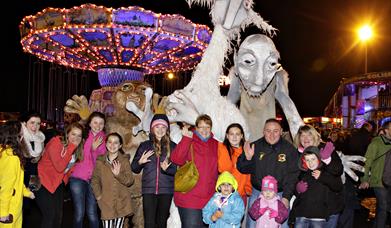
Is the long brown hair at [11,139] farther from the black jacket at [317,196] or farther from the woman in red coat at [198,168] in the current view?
the black jacket at [317,196]

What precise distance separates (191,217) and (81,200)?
4.69ft

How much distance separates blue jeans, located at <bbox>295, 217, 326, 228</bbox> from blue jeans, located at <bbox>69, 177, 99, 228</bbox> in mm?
2165

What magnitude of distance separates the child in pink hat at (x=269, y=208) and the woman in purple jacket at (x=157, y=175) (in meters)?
0.85

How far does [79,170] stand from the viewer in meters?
5.08

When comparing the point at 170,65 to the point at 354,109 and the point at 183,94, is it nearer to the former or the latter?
the point at 354,109

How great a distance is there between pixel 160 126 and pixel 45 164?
4.47ft

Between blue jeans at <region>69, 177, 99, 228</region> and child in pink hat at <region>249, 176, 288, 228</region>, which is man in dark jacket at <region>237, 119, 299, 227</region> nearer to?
child in pink hat at <region>249, 176, 288, 228</region>

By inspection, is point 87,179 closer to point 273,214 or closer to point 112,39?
point 273,214

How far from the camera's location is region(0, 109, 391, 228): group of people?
13.8 feet

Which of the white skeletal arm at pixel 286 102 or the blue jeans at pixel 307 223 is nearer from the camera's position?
the blue jeans at pixel 307 223

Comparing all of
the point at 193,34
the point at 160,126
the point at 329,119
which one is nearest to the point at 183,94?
the point at 160,126

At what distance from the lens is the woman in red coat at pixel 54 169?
485 centimetres

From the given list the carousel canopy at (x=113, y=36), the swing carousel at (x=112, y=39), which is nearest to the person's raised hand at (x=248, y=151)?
the swing carousel at (x=112, y=39)

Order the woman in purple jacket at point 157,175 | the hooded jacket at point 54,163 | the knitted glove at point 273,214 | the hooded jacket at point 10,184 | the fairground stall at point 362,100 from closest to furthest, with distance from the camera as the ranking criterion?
1. the hooded jacket at point 10,184
2. the knitted glove at point 273,214
3. the woman in purple jacket at point 157,175
4. the hooded jacket at point 54,163
5. the fairground stall at point 362,100
